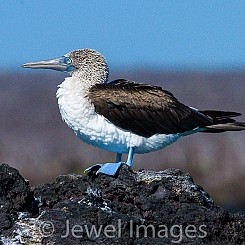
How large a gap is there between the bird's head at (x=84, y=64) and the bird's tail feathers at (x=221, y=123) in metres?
1.65

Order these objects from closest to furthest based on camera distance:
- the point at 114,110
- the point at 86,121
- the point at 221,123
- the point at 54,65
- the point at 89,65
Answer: the point at 86,121 < the point at 114,110 < the point at 89,65 < the point at 54,65 < the point at 221,123

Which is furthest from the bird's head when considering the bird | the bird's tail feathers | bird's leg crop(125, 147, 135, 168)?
the bird's tail feathers

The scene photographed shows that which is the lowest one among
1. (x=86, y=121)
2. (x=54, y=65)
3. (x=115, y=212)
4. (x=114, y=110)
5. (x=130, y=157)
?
(x=115, y=212)

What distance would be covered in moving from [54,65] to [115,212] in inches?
136

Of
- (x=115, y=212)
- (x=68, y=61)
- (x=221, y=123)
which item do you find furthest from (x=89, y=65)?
(x=115, y=212)

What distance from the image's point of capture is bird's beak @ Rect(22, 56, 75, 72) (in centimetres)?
1180

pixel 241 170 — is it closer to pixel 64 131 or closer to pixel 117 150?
pixel 64 131

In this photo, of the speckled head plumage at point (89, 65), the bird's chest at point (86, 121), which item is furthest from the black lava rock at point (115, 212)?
the speckled head plumage at point (89, 65)

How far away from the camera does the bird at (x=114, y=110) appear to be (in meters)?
11.2

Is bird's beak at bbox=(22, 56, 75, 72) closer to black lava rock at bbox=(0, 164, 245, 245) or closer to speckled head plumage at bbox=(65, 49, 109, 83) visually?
speckled head plumage at bbox=(65, 49, 109, 83)

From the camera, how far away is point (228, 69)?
209 ft

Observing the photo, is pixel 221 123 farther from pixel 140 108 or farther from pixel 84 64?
pixel 84 64

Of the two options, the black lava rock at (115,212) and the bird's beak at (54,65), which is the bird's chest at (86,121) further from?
the black lava rock at (115,212)

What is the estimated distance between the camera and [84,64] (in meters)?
11.6
